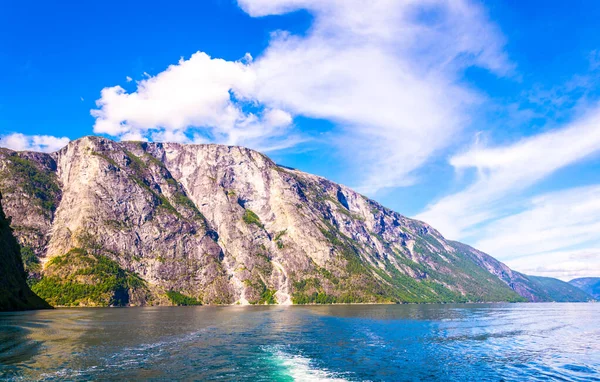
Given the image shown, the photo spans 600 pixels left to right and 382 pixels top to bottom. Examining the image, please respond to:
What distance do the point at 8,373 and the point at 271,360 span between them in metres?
32.7

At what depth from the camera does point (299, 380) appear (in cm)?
4597

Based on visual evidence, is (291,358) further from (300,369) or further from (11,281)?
(11,281)

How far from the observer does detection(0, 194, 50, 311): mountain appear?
15214 cm

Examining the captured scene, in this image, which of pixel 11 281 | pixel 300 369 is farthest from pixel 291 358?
pixel 11 281

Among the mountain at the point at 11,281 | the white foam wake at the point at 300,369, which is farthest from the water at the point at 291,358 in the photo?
the mountain at the point at 11,281

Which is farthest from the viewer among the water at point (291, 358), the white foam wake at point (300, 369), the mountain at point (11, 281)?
the mountain at point (11, 281)

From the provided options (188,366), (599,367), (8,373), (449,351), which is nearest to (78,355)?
(8,373)

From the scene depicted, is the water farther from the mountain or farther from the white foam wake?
the mountain

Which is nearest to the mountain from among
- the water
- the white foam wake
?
the water

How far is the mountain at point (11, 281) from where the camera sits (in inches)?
5990

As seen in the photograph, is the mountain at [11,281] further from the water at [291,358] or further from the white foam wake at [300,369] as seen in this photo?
the white foam wake at [300,369]

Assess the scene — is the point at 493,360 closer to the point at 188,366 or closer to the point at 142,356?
the point at 188,366

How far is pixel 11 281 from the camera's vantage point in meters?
165

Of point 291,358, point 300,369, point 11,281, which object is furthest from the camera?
point 11,281
